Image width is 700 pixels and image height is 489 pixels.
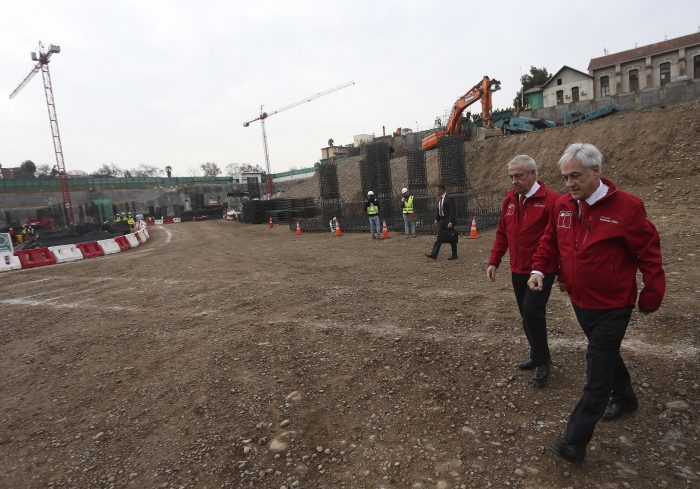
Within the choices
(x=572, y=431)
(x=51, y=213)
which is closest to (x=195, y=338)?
(x=572, y=431)

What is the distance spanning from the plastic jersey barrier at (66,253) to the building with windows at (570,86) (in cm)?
5098

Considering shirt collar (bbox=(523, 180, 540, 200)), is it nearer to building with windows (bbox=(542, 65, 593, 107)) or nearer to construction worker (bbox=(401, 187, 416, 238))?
construction worker (bbox=(401, 187, 416, 238))

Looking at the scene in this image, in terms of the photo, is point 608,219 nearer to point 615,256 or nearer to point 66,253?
point 615,256

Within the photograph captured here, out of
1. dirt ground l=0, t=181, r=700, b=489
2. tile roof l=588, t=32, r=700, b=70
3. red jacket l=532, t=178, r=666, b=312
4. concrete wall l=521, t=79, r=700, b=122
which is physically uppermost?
tile roof l=588, t=32, r=700, b=70

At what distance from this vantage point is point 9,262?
1420cm

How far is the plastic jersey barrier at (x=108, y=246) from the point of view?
54.7ft

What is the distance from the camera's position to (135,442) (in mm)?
3154

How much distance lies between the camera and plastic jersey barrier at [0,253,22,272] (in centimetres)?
1402

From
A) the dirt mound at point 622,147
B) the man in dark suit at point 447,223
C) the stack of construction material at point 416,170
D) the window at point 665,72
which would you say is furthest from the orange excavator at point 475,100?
the window at point 665,72

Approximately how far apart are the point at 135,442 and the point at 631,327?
5.31 m

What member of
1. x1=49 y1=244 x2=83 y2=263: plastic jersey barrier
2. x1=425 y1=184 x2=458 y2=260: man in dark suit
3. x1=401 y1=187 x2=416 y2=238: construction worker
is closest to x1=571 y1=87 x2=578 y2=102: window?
x1=401 y1=187 x2=416 y2=238: construction worker

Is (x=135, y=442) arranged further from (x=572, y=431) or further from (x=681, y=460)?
(x=681, y=460)

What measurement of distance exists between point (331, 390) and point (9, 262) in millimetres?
16628

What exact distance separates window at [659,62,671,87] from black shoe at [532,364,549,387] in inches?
2145
